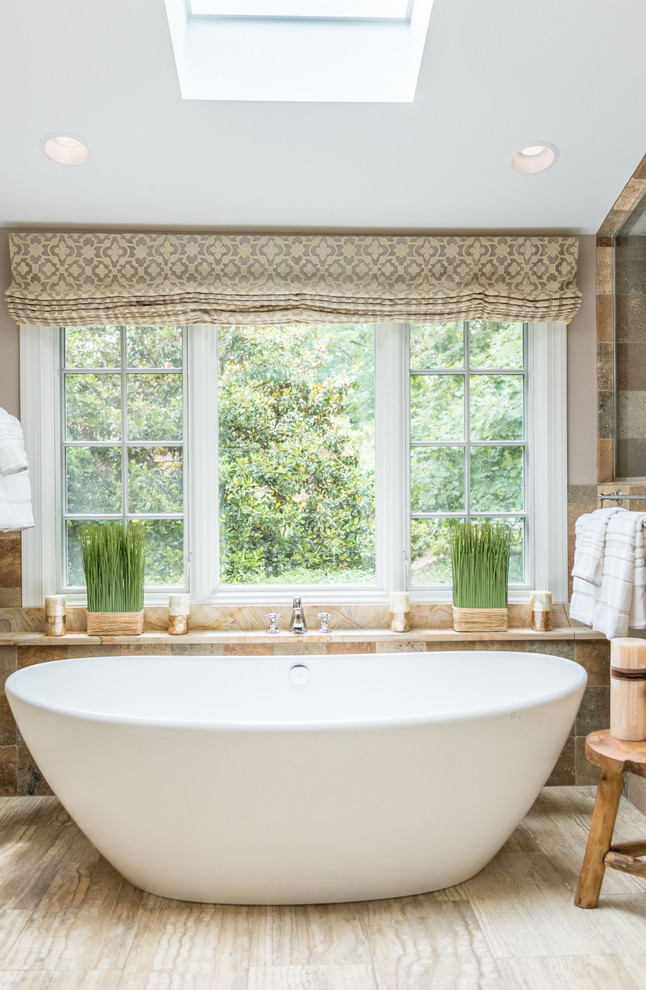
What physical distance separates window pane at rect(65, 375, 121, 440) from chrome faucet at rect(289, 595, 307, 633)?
3.57 feet

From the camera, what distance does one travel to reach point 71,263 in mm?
2998

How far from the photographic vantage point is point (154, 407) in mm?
3207

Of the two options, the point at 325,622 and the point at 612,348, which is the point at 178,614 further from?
the point at 612,348

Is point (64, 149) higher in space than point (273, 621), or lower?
higher

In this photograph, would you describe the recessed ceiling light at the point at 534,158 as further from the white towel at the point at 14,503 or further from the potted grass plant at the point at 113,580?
the white towel at the point at 14,503

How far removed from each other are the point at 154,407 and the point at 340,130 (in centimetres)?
139

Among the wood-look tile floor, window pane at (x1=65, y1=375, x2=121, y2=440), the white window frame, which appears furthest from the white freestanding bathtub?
window pane at (x1=65, y1=375, x2=121, y2=440)

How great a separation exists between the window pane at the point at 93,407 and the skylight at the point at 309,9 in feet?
4.87

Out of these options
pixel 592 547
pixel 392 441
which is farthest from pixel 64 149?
pixel 592 547

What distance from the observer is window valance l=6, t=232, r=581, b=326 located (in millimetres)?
2994

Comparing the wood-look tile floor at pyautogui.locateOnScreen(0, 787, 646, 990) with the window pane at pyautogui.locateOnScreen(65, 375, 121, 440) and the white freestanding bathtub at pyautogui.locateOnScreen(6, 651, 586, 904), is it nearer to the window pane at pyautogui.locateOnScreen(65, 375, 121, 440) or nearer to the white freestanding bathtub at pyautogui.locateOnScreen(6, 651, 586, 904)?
the white freestanding bathtub at pyautogui.locateOnScreen(6, 651, 586, 904)

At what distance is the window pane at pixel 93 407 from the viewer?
10.5ft

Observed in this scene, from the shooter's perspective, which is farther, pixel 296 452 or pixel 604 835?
pixel 296 452

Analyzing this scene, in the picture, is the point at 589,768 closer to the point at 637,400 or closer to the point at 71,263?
the point at 637,400
